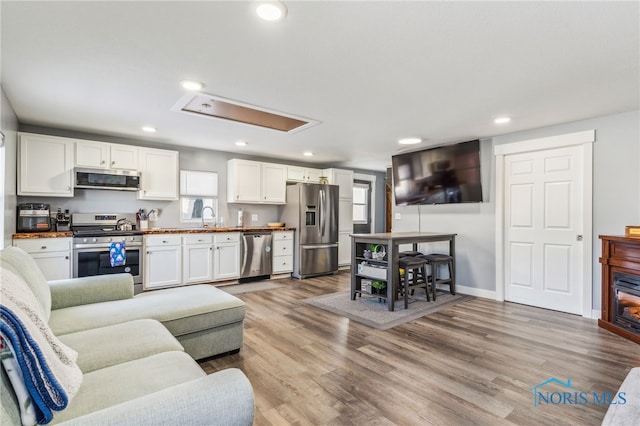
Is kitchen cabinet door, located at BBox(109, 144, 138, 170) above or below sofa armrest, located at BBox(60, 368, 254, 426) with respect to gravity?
above

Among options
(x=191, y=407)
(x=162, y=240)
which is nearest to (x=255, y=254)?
(x=162, y=240)

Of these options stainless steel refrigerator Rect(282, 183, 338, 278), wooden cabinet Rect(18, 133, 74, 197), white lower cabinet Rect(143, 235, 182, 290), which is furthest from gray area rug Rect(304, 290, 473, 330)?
wooden cabinet Rect(18, 133, 74, 197)

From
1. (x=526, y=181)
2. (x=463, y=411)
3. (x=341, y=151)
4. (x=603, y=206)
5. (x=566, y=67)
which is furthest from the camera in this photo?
(x=341, y=151)

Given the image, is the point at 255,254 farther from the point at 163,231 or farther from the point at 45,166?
the point at 45,166

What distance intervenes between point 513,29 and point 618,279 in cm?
278

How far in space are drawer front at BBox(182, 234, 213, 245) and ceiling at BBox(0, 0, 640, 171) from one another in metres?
1.74

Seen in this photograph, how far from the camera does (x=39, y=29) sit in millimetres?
1957

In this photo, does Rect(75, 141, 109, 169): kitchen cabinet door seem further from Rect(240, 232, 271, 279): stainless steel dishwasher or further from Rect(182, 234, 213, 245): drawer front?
Rect(240, 232, 271, 279): stainless steel dishwasher

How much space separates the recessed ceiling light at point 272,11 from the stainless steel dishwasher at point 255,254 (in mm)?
3977

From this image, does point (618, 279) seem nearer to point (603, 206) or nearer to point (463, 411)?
point (603, 206)

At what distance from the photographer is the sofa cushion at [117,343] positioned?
60.9 inches

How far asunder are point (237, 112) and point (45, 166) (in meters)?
2.53

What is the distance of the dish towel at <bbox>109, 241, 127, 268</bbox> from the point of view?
4164 mm

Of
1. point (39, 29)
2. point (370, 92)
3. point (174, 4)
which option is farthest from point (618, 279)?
point (39, 29)
